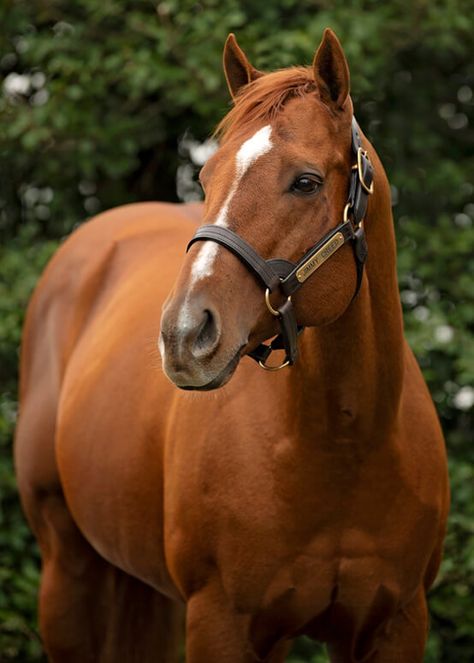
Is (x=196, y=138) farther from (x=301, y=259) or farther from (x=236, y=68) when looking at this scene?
(x=301, y=259)

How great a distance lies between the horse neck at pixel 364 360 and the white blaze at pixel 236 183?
12.0 inches

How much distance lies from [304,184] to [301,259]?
14 cm

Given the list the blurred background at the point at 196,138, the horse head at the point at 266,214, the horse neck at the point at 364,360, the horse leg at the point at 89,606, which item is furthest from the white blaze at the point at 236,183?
the blurred background at the point at 196,138

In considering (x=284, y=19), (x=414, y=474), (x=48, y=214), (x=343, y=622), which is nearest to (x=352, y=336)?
(x=414, y=474)

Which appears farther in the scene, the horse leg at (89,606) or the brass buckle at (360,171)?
the horse leg at (89,606)

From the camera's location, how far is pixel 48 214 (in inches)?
230

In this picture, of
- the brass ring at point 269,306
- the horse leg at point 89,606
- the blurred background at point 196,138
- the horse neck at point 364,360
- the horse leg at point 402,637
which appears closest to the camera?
the brass ring at point 269,306

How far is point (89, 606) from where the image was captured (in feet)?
13.6

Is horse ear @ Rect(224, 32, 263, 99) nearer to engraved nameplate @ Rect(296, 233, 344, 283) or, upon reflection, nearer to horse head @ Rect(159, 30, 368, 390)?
horse head @ Rect(159, 30, 368, 390)

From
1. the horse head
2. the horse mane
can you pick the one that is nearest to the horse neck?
the horse head

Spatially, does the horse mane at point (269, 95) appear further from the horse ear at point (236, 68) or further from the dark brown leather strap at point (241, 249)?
the dark brown leather strap at point (241, 249)

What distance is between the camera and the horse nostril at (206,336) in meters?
2.26

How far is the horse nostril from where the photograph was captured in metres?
2.26

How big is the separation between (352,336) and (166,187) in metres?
3.43
